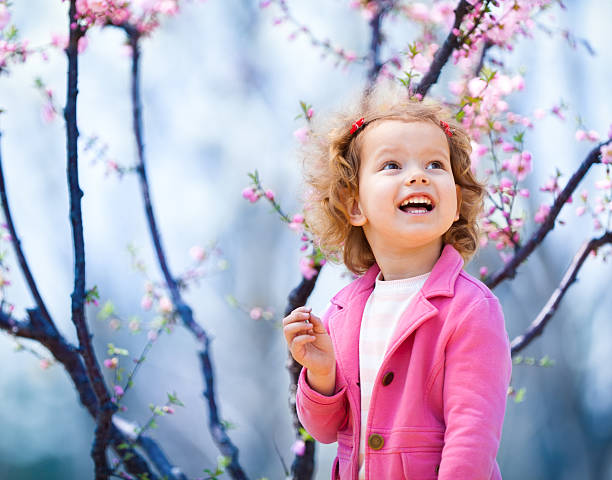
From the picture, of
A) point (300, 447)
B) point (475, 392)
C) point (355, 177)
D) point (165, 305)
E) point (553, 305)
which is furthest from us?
point (165, 305)

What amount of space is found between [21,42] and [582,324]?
276 cm

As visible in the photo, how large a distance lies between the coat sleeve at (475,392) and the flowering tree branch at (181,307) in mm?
870

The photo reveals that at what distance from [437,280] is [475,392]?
174 mm

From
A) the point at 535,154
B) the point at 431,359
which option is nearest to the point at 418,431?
the point at 431,359

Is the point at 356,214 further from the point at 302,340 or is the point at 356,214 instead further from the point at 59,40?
the point at 59,40

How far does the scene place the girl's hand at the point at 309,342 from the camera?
910 millimetres

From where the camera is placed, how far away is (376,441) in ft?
2.87

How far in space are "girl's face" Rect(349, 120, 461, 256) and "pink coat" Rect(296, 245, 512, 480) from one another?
0.07m

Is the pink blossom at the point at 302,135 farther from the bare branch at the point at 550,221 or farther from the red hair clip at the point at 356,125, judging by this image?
the bare branch at the point at 550,221

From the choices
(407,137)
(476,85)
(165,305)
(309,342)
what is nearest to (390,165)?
(407,137)

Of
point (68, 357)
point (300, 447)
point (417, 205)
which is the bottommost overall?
point (300, 447)

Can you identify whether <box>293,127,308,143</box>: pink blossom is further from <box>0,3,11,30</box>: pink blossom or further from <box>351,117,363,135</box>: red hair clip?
<box>0,3,11,30</box>: pink blossom

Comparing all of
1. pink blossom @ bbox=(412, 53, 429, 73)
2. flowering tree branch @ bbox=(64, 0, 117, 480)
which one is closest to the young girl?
pink blossom @ bbox=(412, 53, 429, 73)

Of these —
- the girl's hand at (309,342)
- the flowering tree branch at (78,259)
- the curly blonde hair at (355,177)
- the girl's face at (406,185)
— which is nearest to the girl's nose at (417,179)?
the girl's face at (406,185)
